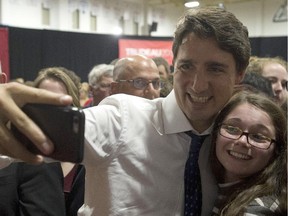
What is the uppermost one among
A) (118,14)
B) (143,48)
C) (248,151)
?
(118,14)

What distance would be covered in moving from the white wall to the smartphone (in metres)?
6.84

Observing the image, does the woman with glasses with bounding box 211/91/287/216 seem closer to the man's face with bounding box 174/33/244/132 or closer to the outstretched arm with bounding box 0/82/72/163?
the man's face with bounding box 174/33/244/132

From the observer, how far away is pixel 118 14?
29.8 feet

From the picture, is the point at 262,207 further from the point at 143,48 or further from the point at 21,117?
the point at 143,48

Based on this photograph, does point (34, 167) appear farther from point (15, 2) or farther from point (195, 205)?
point (15, 2)

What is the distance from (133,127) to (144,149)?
2.8 inches

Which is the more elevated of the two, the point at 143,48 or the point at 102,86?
the point at 143,48

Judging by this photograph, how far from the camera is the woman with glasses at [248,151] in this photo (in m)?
1.07

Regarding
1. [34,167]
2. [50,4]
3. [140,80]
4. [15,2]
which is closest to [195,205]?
[34,167]

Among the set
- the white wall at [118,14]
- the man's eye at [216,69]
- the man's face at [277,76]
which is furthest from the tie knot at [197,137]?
the white wall at [118,14]

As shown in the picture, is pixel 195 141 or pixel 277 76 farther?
pixel 277 76

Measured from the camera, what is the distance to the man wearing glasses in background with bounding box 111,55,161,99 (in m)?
2.24

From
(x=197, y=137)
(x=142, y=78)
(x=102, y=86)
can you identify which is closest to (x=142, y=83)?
(x=142, y=78)

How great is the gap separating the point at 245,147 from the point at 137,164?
0.31m
